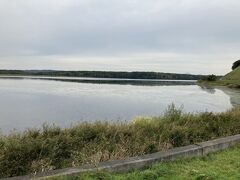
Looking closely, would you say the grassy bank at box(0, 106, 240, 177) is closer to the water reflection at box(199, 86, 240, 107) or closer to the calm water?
the calm water

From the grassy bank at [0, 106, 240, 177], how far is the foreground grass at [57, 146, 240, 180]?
0.76 m

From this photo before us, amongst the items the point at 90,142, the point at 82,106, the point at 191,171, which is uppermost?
the point at 90,142

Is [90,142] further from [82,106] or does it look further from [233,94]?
[233,94]

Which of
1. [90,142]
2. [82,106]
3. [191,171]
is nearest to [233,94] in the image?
[82,106]

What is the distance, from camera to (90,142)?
307 inches

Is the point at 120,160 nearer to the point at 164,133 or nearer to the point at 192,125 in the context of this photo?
the point at 164,133

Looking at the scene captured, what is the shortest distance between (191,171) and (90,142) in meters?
2.20

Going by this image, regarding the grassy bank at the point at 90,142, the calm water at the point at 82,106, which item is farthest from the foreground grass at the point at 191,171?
the calm water at the point at 82,106

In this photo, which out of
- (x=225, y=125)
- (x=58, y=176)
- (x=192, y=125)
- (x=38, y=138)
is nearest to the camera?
(x=58, y=176)

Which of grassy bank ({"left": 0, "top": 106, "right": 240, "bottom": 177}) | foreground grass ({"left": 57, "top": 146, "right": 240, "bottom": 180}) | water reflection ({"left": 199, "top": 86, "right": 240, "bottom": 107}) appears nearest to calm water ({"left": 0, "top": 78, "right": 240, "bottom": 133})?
water reflection ({"left": 199, "top": 86, "right": 240, "bottom": 107})

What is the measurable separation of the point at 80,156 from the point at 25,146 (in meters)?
0.95

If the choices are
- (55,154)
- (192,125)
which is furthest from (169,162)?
(192,125)

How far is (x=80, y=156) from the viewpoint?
22.9 feet

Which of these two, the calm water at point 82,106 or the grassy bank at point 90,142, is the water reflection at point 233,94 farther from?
the grassy bank at point 90,142
